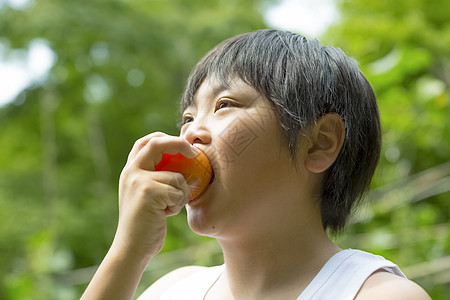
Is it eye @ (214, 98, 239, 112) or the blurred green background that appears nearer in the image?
eye @ (214, 98, 239, 112)

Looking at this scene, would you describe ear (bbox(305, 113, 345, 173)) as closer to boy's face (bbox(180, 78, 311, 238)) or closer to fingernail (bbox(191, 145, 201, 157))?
boy's face (bbox(180, 78, 311, 238))

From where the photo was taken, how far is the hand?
36.3 inches

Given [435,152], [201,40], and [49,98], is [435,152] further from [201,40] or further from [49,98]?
[49,98]

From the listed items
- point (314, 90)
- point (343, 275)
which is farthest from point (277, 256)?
point (314, 90)

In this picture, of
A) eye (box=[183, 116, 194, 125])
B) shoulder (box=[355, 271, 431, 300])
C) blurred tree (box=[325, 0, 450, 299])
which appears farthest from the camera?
blurred tree (box=[325, 0, 450, 299])

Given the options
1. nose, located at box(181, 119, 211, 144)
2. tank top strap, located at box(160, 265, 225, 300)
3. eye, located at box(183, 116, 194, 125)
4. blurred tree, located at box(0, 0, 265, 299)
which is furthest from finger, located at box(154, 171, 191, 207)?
blurred tree, located at box(0, 0, 265, 299)

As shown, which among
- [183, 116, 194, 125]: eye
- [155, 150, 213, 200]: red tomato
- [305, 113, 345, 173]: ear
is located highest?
[183, 116, 194, 125]: eye

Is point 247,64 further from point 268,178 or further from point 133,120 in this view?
point 133,120

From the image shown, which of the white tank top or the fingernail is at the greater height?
the fingernail

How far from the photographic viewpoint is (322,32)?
5609 mm

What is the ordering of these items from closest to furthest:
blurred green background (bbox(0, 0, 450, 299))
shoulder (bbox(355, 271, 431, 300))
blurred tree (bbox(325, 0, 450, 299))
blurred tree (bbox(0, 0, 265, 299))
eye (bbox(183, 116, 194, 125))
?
1. shoulder (bbox(355, 271, 431, 300))
2. eye (bbox(183, 116, 194, 125))
3. blurred tree (bbox(325, 0, 450, 299))
4. blurred green background (bbox(0, 0, 450, 299))
5. blurred tree (bbox(0, 0, 265, 299))

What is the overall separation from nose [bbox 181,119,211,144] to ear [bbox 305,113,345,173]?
217mm

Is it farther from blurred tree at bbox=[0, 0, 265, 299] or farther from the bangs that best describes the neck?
blurred tree at bbox=[0, 0, 265, 299]

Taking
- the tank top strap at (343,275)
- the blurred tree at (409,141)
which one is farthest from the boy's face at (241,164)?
the blurred tree at (409,141)
